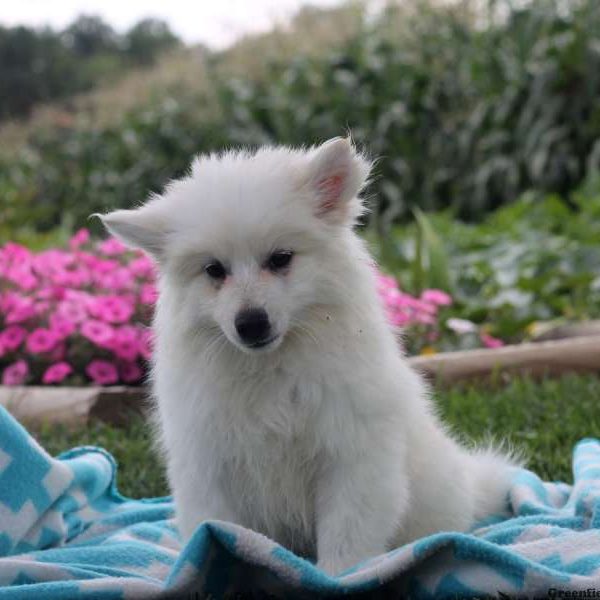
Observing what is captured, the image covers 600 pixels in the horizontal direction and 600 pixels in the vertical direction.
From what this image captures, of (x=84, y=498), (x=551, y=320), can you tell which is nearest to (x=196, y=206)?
(x=84, y=498)

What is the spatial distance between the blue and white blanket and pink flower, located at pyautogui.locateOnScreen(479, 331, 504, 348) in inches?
93.8

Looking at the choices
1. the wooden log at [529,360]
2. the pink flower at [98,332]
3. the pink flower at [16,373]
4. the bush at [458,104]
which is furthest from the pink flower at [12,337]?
the bush at [458,104]

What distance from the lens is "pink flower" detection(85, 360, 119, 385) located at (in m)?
5.50

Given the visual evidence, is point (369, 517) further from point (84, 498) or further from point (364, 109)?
point (364, 109)

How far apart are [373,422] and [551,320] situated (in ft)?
13.5

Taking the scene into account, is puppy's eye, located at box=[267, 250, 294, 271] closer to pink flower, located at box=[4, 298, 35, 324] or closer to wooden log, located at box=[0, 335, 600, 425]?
wooden log, located at box=[0, 335, 600, 425]

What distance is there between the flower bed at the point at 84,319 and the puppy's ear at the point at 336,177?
7.50ft

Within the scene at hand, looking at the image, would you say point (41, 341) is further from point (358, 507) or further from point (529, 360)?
point (358, 507)

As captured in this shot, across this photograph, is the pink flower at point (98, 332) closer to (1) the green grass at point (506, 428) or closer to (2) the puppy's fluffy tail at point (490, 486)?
(1) the green grass at point (506, 428)

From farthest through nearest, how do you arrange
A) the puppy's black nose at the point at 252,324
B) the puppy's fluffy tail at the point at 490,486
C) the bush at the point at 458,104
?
1. the bush at the point at 458,104
2. the puppy's fluffy tail at the point at 490,486
3. the puppy's black nose at the point at 252,324

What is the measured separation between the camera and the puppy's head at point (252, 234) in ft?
8.83

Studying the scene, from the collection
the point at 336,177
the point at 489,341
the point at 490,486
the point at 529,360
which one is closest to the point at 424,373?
the point at 529,360

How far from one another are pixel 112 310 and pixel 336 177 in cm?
299

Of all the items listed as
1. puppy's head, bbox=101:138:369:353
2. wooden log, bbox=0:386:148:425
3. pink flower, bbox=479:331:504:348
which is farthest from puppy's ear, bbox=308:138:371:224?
pink flower, bbox=479:331:504:348
